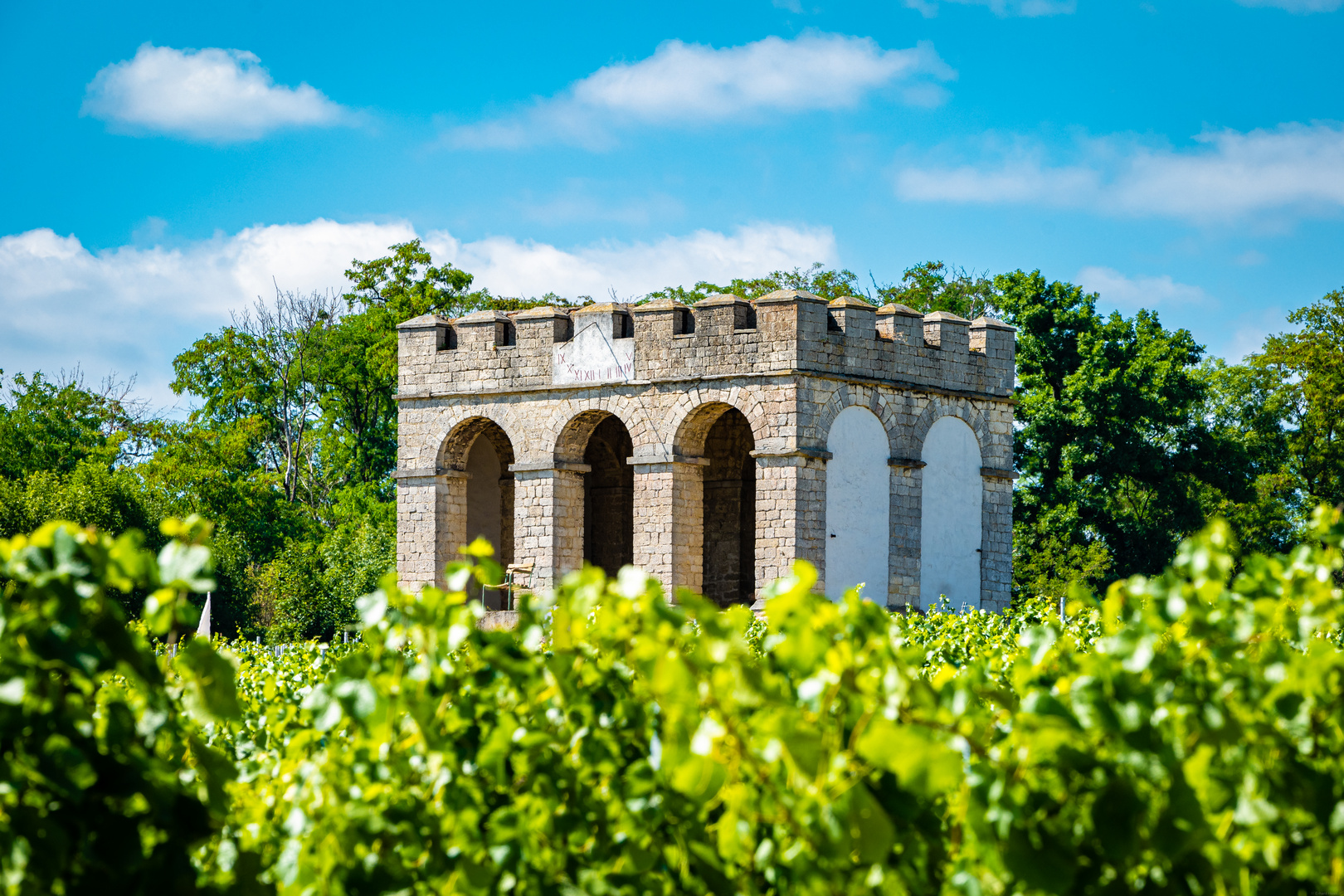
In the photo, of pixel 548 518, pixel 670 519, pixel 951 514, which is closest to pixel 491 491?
pixel 548 518

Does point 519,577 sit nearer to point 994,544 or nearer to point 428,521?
point 428,521

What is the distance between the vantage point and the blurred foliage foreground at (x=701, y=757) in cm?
262

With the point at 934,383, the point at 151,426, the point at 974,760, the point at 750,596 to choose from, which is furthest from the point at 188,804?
the point at 151,426

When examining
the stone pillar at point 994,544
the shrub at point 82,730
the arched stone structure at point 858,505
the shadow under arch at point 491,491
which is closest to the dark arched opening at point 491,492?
the shadow under arch at point 491,491

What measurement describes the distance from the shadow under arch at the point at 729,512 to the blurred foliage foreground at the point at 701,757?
17660 mm

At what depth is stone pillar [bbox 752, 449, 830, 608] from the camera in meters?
17.1

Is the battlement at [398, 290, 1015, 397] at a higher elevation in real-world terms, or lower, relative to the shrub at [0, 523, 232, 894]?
higher

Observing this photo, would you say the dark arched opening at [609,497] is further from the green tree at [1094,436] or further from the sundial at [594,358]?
the green tree at [1094,436]

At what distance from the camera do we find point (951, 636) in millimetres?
9430

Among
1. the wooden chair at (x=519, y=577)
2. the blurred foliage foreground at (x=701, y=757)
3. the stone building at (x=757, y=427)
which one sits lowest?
the wooden chair at (x=519, y=577)

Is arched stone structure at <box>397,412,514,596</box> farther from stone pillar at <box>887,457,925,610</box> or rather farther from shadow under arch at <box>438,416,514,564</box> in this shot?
stone pillar at <box>887,457,925,610</box>

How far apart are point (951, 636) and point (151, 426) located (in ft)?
117

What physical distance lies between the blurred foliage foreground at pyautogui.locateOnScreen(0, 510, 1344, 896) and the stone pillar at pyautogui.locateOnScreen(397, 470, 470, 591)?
1582cm

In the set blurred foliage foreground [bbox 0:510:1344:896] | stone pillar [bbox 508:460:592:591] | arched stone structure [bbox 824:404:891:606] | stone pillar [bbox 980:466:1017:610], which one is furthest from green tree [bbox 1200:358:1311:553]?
blurred foliage foreground [bbox 0:510:1344:896]
